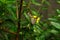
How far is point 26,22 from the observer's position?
4.26ft

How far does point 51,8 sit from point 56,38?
1670 millimetres

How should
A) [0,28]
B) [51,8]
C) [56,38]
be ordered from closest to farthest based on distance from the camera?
1. [0,28]
2. [56,38]
3. [51,8]

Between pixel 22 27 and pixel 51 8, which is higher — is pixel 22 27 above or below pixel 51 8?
above

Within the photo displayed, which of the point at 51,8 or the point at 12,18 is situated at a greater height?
the point at 12,18

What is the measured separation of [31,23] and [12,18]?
11cm

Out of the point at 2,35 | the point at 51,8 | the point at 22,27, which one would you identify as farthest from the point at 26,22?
the point at 51,8

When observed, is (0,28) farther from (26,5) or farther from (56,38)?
(56,38)

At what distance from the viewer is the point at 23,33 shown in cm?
126

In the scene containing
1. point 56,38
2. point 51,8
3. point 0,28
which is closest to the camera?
point 0,28

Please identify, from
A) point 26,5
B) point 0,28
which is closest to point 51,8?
point 26,5

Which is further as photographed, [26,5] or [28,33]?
[26,5]

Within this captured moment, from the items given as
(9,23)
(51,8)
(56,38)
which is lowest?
(51,8)

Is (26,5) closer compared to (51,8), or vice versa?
(26,5)

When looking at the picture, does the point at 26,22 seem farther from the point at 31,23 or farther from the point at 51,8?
the point at 51,8
